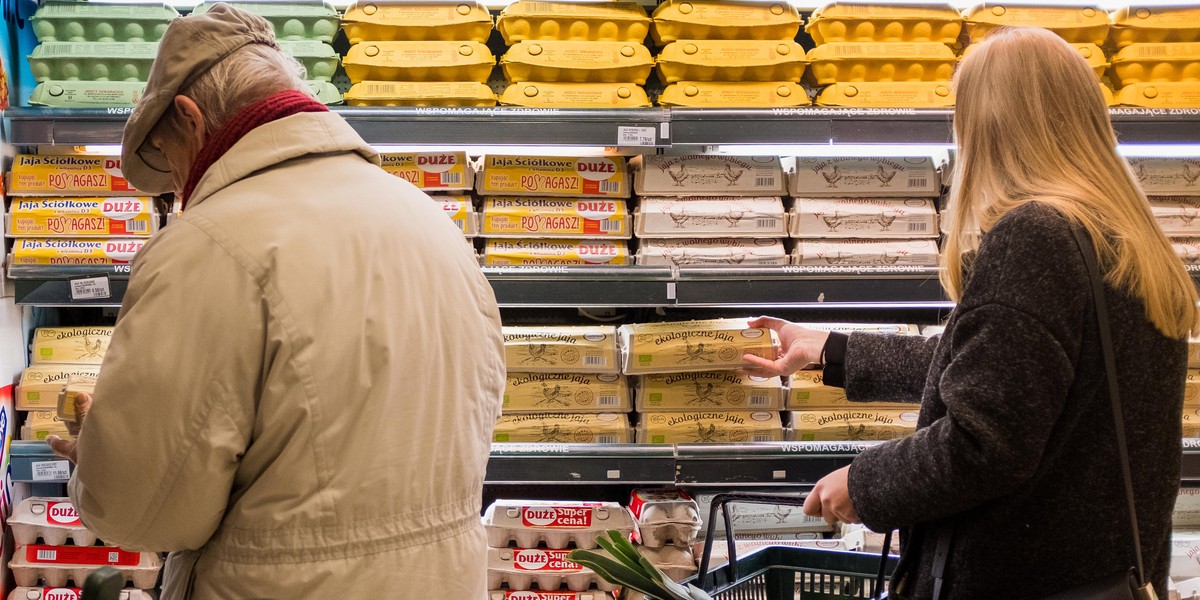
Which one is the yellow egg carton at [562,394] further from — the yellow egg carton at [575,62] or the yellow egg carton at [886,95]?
the yellow egg carton at [886,95]

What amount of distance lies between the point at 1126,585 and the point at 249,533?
110cm

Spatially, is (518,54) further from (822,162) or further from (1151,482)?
(1151,482)

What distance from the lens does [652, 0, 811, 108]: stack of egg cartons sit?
2.59 meters

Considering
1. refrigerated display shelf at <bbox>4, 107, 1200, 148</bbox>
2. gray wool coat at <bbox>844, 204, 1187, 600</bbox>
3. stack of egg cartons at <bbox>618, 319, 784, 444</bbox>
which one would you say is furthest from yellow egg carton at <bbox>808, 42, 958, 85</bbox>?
gray wool coat at <bbox>844, 204, 1187, 600</bbox>

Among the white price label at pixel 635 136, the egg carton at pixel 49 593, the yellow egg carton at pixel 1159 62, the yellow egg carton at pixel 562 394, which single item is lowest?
the egg carton at pixel 49 593

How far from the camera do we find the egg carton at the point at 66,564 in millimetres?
2541

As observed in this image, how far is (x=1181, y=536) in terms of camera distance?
2.83m

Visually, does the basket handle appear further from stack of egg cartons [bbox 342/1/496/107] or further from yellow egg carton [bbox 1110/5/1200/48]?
yellow egg carton [bbox 1110/5/1200/48]

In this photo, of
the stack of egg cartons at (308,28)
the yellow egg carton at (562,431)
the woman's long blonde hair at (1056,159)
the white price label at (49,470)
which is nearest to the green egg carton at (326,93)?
the stack of egg cartons at (308,28)

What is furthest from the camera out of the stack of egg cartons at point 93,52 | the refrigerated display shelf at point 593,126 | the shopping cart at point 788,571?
the stack of egg cartons at point 93,52

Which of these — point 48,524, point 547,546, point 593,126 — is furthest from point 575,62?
point 48,524

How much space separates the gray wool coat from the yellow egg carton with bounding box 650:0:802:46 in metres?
1.52

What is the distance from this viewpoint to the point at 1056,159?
4.32ft

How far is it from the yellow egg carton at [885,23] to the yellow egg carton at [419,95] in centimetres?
94
